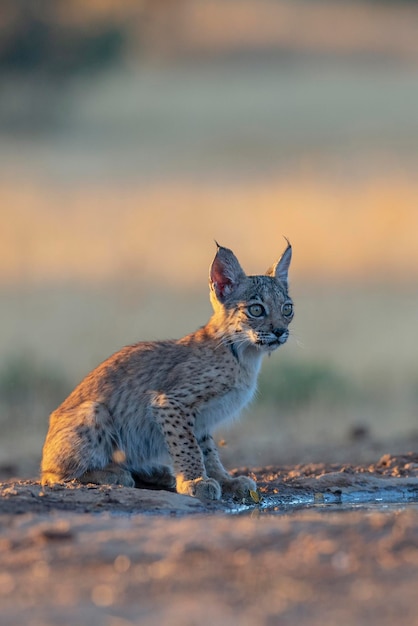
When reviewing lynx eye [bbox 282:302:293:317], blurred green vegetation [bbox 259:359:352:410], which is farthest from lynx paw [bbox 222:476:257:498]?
blurred green vegetation [bbox 259:359:352:410]

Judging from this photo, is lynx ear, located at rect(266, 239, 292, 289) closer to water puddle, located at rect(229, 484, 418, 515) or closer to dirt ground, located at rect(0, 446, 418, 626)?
water puddle, located at rect(229, 484, 418, 515)

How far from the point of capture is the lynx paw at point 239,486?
27.4 ft

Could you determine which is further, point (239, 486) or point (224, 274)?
point (224, 274)

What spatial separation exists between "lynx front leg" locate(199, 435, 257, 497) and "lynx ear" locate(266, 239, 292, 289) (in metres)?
1.14

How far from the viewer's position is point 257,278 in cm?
884

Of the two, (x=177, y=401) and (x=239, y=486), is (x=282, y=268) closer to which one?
(x=177, y=401)

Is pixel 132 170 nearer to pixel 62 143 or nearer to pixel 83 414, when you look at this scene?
pixel 62 143

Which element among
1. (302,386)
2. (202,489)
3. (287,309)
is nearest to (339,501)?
(202,489)

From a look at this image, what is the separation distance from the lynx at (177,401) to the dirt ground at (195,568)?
88 centimetres

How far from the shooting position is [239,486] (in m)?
8.38

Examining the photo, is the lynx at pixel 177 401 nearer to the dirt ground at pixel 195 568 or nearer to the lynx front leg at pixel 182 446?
the lynx front leg at pixel 182 446

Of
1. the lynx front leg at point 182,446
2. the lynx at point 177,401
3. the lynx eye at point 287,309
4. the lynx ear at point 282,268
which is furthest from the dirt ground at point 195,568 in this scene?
the lynx ear at point 282,268

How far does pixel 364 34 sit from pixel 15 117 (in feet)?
44.2

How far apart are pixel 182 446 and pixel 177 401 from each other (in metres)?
0.28
